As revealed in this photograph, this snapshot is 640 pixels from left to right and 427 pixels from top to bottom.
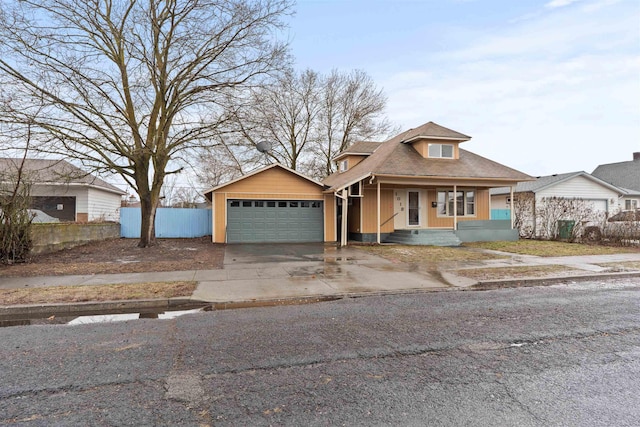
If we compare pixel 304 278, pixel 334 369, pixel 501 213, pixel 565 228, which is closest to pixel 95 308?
pixel 304 278

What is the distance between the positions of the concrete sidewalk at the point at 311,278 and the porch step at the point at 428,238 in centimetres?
490

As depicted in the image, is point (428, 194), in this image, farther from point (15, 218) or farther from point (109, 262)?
point (15, 218)

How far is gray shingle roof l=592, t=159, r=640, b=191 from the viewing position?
30.5 m

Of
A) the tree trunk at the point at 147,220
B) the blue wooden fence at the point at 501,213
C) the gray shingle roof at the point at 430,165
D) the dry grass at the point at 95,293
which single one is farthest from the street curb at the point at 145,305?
the blue wooden fence at the point at 501,213

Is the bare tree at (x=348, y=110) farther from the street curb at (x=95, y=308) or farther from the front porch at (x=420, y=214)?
the street curb at (x=95, y=308)

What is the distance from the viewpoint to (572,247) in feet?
48.2

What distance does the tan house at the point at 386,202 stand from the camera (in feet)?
58.0

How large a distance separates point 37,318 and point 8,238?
6469mm

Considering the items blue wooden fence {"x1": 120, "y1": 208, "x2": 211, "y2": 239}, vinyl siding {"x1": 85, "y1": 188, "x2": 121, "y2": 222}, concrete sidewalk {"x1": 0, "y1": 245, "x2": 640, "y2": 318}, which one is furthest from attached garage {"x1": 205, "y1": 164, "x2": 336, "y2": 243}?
vinyl siding {"x1": 85, "y1": 188, "x2": 121, "y2": 222}

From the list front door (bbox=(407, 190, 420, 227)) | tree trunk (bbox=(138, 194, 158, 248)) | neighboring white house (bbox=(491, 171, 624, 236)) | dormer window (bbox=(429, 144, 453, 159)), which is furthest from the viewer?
neighboring white house (bbox=(491, 171, 624, 236))

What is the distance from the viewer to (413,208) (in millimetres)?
19250

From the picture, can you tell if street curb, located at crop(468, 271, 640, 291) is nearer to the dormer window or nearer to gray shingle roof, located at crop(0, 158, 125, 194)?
the dormer window

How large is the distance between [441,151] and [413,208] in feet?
11.4

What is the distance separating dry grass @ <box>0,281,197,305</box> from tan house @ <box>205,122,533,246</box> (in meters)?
10.4
